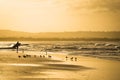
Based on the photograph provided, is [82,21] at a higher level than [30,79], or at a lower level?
higher

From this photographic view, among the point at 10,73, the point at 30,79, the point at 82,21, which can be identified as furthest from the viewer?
the point at 82,21

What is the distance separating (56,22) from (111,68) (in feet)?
5.33

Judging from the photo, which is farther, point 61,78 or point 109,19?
point 109,19

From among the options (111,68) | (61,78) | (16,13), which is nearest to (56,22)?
(16,13)

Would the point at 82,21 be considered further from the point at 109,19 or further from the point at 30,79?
the point at 30,79

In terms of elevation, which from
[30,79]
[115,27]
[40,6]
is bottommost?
[30,79]

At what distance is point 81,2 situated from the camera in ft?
26.1

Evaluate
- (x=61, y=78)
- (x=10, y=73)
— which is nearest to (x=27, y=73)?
(x=10, y=73)

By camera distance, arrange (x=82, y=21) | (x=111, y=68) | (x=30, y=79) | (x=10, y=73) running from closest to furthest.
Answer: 1. (x=30, y=79)
2. (x=10, y=73)
3. (x=111, y=68)
4. (x=82, y=21)

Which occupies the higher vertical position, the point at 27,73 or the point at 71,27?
the point at 71,27

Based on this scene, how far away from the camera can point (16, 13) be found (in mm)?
8438

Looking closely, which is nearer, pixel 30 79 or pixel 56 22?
pixel 30 79

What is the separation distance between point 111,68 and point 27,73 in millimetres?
1804

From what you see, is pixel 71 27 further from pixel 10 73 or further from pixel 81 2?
pixel 10 73
